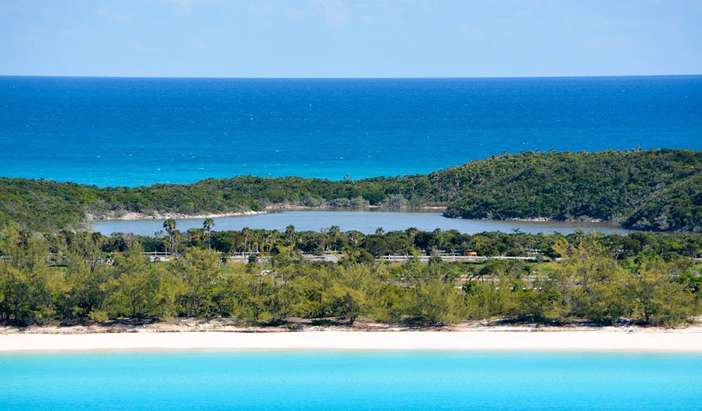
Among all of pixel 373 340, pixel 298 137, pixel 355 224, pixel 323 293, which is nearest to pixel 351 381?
pixel 373 340

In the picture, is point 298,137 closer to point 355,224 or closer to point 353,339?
point 355,224

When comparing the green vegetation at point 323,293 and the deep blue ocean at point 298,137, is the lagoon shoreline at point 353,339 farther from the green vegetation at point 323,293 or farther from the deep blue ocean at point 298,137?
the deep blue ocean at point 298,137

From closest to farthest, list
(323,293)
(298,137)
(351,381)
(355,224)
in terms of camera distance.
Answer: (351,381)
(323,293)
(355,224)
(298,137)

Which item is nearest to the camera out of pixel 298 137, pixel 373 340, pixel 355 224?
pixel 373 340

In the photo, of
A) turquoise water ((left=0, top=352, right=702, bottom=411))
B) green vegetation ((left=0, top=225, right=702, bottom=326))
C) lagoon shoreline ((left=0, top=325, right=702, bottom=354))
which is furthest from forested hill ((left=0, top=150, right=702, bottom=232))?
turquoise water ((left=0, top=352, right=702, bottom=411))

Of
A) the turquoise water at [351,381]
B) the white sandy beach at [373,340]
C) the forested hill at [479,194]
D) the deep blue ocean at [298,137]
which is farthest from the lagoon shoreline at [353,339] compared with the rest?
the deep blue ocean at [298,137]

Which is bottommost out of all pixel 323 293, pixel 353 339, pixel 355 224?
pixel 355 224

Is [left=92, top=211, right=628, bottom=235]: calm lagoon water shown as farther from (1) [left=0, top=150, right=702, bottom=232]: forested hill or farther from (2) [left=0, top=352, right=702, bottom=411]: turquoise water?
(2) [left=0, top=352, right=702, bottom=411]: turquoise water
